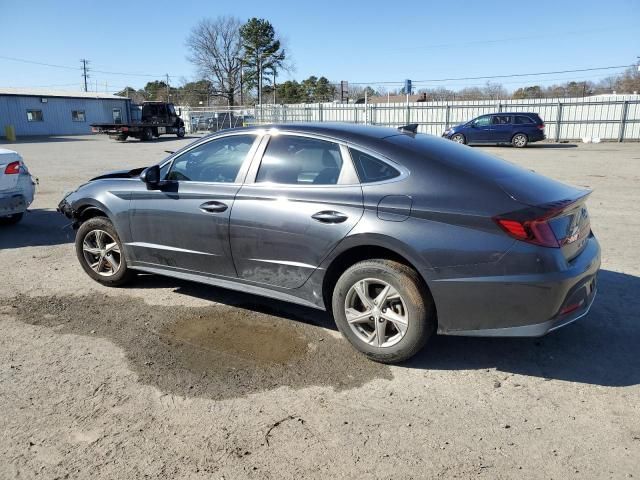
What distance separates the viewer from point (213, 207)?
4199mm

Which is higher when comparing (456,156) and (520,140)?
(456,156)

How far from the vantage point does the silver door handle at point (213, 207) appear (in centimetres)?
414

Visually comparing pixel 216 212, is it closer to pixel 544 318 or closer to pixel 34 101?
pixel 544 318

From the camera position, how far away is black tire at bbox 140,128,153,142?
33.0 meters

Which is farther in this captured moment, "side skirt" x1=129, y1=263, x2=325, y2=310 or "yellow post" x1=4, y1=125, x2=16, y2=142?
"yellow post" x1=4, y1=125, x2=16, y2=142

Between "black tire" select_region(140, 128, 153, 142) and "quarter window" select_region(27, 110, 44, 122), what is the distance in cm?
1391

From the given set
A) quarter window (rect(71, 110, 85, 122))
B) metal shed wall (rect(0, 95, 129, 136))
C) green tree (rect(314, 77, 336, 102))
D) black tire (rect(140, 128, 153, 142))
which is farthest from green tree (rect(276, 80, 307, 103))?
black tire (rect(140, 128, 153, 142))

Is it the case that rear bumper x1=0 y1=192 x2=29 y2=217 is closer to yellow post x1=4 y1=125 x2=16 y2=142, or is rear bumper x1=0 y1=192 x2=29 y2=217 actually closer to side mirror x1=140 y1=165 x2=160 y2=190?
side mirror x1=140 y1=165 x2=160 y2=190

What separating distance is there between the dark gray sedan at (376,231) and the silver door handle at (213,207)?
12 millimetres

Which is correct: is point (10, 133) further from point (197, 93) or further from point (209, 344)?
point (197, 93)

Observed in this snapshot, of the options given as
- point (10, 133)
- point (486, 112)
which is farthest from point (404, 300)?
point (10, 133)

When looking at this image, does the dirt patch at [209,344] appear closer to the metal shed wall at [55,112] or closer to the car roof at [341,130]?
the car roof at [341,130]

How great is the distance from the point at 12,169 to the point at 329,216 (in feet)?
19.5

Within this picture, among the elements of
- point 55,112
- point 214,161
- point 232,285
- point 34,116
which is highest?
point 55,112
